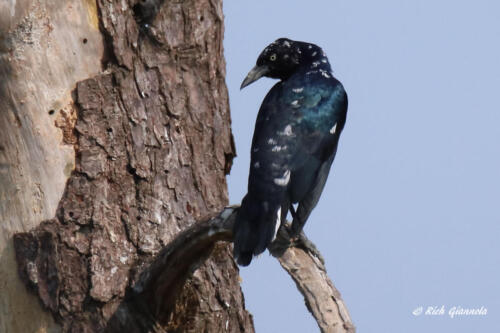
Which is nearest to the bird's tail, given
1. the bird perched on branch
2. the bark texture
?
the bird perched on branch

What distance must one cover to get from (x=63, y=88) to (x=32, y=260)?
0.87 m

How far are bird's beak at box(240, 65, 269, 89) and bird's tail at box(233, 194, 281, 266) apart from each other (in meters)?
1.39

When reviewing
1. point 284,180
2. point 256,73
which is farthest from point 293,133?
point 256,73

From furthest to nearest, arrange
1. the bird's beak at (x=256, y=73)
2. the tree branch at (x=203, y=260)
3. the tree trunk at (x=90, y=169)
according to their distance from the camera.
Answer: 1. the bird's beak at (x=256, y=73)
2. the tree trunk at (x=90, y=169)
3. the tree branch at (x=203, y=260)

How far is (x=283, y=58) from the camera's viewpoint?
5.37 m

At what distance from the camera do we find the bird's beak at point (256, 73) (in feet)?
17.3

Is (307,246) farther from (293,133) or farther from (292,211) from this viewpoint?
(293,133)

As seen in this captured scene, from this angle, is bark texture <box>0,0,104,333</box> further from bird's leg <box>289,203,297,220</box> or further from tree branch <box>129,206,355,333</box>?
bird's leg <box>289,203,297,220</box>

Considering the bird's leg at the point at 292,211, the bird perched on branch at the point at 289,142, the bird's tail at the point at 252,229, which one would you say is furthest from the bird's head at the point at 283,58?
the bird's tail at the point at 252,229

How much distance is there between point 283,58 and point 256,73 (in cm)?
21

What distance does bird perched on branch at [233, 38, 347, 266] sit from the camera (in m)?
3.94

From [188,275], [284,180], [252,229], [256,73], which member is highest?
[256,73]

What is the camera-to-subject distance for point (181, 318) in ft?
13.8

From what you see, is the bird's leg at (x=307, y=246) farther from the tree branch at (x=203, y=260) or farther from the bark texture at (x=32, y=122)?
the bark texture at (x=32, y=122)
